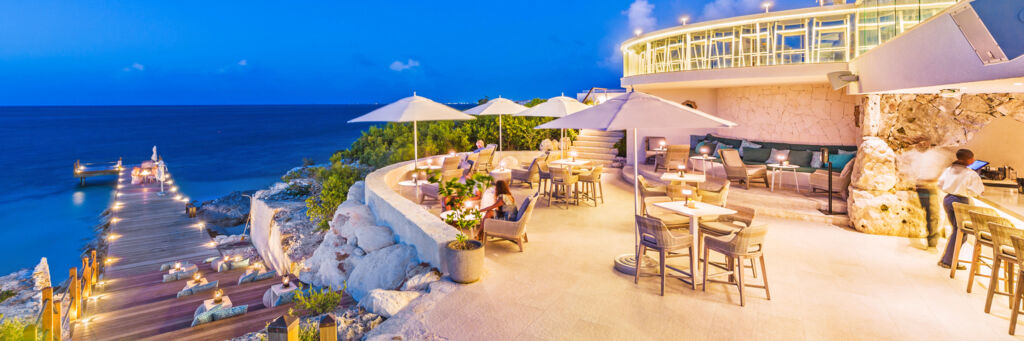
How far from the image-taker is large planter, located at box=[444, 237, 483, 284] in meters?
4.94

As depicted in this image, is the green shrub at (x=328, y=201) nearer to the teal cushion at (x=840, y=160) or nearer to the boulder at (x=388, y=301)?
the boulder at (x=388, y=301)

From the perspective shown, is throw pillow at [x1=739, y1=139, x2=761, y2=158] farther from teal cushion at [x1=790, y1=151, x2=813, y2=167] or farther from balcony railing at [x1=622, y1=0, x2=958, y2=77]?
balcony railing at [x1=622, y1=0, x2=958, y2=77]

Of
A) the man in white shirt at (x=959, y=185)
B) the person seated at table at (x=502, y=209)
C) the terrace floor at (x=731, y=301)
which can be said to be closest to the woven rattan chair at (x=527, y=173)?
the person seated at table at (x=502, y=209)

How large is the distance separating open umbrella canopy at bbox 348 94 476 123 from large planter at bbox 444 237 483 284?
13.7 feet

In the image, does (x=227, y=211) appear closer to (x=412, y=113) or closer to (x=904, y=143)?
(x=412, y=113)

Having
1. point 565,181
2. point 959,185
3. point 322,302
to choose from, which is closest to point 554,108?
point 565,181

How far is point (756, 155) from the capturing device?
38.4 ft

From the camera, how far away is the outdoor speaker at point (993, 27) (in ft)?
12.0

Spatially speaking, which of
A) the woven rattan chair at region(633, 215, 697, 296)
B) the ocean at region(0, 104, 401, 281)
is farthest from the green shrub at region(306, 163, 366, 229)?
the ocean at region(0, 104, 401, 281)

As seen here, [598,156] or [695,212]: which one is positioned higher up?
[598,156]

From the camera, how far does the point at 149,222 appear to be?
1700 cm

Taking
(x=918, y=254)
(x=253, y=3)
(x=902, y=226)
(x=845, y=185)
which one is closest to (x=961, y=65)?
(x=918, y=254)

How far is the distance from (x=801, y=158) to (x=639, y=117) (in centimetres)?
784

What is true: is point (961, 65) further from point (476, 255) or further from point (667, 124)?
point (476, 255)
